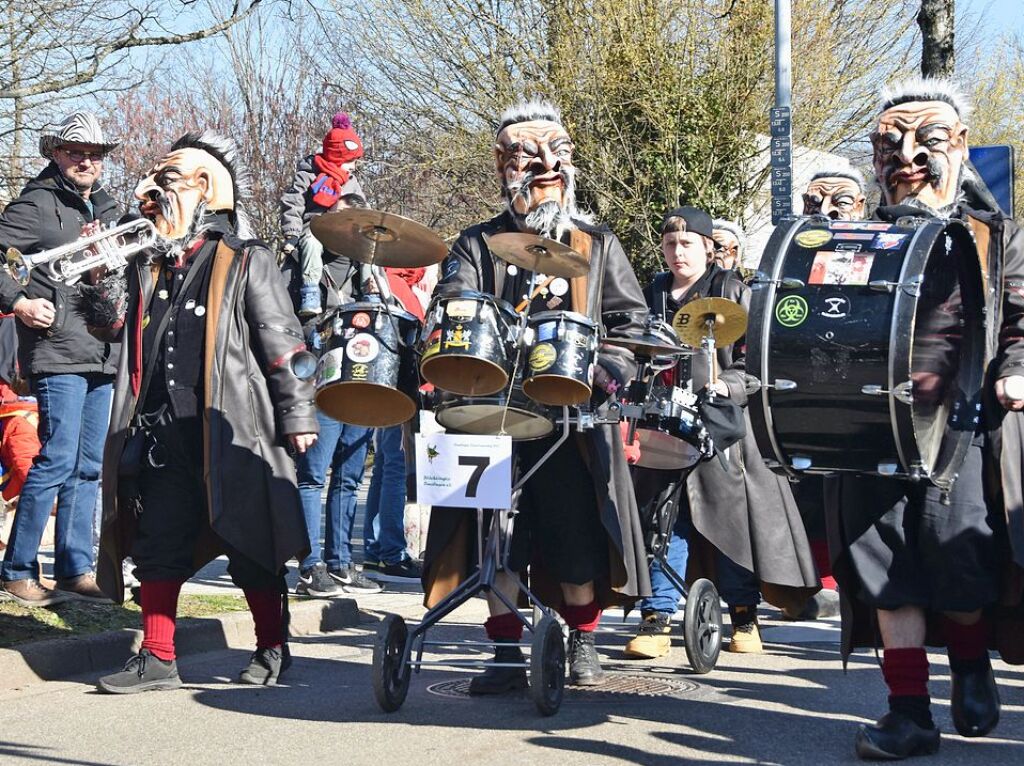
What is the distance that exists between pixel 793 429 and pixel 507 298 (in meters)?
1.74

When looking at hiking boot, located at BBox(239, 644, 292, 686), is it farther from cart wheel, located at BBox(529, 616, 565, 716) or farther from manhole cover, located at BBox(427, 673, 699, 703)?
cart wheel, located at BBox(529, 616, 565, 716)

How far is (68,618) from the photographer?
709cm

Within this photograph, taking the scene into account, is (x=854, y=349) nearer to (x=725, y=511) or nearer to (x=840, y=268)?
(x=840, y=268)

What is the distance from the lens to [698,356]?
23.0 ft

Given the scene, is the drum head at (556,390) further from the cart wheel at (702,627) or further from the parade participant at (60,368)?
the parade participant at (60,368)

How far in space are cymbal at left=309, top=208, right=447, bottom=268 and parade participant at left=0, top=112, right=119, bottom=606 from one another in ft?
6.77

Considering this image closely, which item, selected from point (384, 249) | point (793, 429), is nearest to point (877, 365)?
point (793, 429)

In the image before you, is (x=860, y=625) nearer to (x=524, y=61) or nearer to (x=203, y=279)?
(x=203, y=279)

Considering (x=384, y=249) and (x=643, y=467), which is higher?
(x=384, y=249)

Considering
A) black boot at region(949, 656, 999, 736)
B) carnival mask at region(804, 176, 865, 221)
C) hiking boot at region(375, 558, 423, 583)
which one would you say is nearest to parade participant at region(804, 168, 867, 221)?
carnival mask at region(804, 176, 865, 221)

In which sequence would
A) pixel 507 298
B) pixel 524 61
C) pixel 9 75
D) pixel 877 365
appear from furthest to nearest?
pixel 524 61 < pixel 9 75 < pixel 507 298 < pixel 877 365

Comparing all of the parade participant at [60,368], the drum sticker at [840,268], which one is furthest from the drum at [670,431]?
the parade participant at [60,368]

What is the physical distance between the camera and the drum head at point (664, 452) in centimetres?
699

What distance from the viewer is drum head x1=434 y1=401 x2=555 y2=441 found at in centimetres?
567
